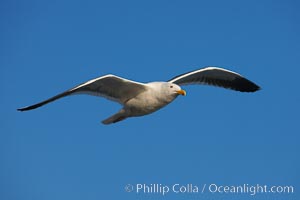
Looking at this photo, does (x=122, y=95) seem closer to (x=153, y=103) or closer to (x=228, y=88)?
(x=153, y=103)

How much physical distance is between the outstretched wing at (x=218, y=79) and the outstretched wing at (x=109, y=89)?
4.28 feet

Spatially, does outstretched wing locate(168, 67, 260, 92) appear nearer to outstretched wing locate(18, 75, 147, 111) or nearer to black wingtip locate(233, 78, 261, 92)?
black wingtip locate(233, 78, 261, 92)

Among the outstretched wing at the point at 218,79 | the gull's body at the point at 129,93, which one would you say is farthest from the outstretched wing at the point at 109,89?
the outstretched wing at the point at 218,79

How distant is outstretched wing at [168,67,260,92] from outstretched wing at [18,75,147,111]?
130 centimetres

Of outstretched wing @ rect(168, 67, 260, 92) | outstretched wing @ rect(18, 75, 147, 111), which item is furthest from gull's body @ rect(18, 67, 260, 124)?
outstretched wing @ rect(168, 67, 260, 92)

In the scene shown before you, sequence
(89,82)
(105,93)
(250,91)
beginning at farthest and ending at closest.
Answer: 1. (250,91)
2. (105,93)
3. (89,82)

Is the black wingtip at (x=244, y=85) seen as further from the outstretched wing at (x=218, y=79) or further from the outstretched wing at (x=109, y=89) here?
the outstretched wing at (x=109, y=89)

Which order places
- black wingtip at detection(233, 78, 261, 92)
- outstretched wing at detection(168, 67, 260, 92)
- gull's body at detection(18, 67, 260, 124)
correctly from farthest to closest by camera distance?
1. black wingtip at detection(233, 78, 261, 92)
2. outstretched wing at detection(168, 67, 260, 92)
3. gull's body at detection(18, 67, 260, 124)

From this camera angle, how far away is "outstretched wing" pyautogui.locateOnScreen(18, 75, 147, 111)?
924 cm

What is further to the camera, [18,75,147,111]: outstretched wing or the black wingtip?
the black wingtip

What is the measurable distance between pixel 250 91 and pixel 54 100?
469 centimetres

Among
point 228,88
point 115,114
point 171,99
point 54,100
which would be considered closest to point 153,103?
point 171,99

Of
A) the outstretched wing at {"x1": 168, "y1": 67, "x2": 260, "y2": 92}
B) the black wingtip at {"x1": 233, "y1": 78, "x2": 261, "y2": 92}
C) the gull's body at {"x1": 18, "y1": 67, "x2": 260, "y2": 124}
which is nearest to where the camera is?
the gull's body at {"x1": 18, "y1": 67, "x2": 260, "y2": 124}

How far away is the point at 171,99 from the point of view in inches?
363
